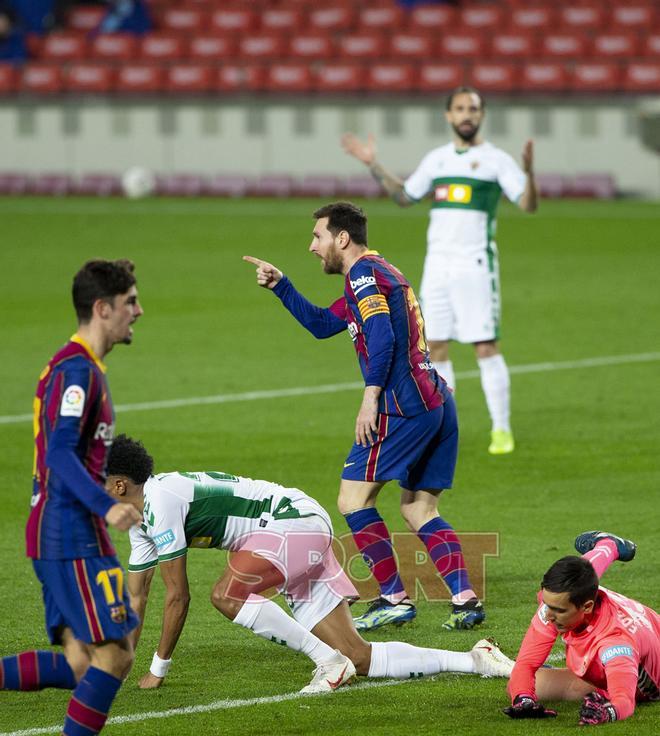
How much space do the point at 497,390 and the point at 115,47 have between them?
33628 millimetres

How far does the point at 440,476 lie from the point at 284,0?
37645 millimetres

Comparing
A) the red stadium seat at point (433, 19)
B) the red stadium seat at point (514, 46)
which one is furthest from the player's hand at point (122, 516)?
the red stadium seat at point (433, 19)

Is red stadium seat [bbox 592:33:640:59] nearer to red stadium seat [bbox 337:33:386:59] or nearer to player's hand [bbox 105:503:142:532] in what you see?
red stadium seat [bbox 337:33:386:59]

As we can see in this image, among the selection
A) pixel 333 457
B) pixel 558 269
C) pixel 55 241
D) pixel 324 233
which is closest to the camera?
pixel 324 233

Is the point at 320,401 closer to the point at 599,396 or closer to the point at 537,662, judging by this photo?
the point at 599,396

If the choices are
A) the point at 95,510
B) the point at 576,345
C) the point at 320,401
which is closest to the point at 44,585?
the point at 95,510

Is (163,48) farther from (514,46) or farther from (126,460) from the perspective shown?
(126,460)

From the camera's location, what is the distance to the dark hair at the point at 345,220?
7359mm

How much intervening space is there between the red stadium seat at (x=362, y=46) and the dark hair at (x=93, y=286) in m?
36.3

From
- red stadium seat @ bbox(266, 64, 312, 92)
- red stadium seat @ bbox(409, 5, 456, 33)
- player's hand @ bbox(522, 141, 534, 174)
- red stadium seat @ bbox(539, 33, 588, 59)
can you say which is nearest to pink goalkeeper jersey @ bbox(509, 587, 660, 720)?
player's hand @ bbox(522, 141, 534, 174)

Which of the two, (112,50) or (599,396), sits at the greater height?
(112,50)

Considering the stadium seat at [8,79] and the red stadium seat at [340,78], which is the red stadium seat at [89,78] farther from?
the red stadium seat at [340,78]

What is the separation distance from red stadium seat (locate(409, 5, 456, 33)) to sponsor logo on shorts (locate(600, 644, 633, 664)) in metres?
36.3

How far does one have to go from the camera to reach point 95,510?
5074 mm
